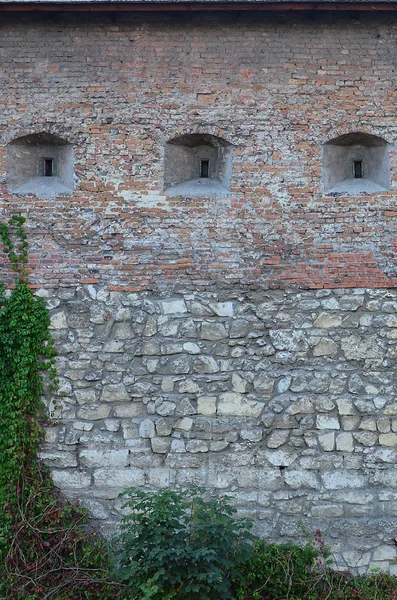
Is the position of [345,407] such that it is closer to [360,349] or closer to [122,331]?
[360,349]

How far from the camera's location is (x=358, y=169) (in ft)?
24.7

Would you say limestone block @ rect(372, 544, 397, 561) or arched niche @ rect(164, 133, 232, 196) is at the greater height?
arched niche @ rect(164, 133, 232, 196)

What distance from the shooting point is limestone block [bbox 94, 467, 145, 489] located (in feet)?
22.8

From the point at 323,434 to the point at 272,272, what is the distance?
1.70 m

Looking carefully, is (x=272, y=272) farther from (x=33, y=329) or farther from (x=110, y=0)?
(x=110, y=0)

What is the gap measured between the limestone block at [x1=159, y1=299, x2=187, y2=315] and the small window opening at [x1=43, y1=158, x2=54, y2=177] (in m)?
1.93

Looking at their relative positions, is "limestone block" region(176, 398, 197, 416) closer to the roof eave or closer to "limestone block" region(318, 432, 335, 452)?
"limestone block" region(318, 432, 335, 452)

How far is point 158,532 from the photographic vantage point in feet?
20.1

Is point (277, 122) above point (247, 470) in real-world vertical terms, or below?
above

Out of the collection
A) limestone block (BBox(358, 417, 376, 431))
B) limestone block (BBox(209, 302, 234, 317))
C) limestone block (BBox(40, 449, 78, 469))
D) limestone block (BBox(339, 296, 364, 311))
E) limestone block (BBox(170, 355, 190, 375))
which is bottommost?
limestone block (BBox(40, 449, 78, 469))

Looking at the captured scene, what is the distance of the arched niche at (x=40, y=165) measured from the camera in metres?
7.33

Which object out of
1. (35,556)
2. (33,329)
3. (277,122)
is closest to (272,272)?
(277,122)

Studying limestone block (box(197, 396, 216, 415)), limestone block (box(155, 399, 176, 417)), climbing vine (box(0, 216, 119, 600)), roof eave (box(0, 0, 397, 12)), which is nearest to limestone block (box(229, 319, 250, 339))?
limestone block (box(197, 396, 216, 415))

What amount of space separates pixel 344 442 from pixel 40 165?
4.32m
